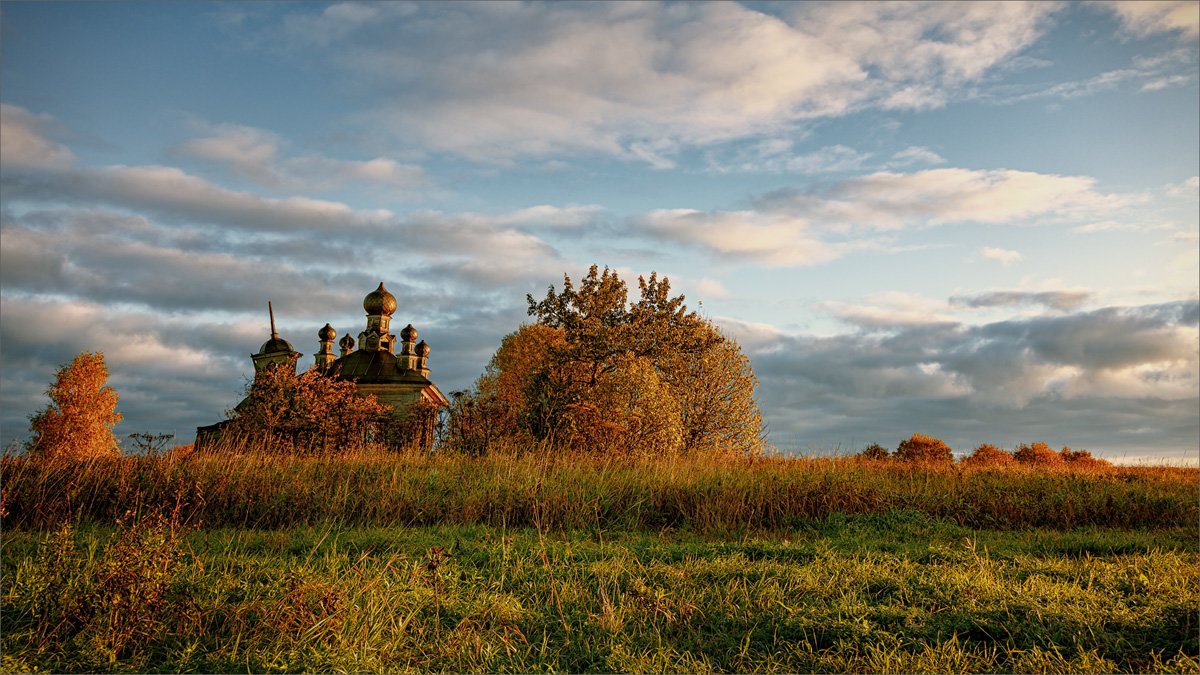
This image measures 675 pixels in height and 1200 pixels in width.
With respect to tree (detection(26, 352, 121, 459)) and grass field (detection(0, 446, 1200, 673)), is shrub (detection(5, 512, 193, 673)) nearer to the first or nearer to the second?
grass field (detection(0, 446, 1200, 673))

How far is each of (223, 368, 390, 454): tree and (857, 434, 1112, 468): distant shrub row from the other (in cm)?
1324

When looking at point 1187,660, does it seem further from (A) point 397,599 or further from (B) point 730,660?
(A) point 397,599

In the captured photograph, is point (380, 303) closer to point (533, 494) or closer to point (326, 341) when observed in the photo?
point (326, 341)

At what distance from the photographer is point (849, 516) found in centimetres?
1077

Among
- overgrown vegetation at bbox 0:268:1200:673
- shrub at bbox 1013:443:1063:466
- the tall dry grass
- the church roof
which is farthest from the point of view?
the church roof

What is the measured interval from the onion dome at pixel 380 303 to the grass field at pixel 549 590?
2475 cm

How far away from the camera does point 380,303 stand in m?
35.2

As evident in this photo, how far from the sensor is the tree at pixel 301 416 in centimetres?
1884

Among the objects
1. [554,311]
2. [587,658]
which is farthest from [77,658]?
[554,311]

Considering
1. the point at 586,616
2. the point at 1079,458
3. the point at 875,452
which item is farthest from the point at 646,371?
the point at 586,616

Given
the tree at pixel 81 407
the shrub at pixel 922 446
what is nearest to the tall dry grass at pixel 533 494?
the shrub at pixel 922 446

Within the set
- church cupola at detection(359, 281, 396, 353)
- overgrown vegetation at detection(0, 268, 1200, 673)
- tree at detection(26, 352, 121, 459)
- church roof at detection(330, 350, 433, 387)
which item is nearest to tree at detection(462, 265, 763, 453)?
overgrown vegetation at detection(0, 268, 1200, 673)

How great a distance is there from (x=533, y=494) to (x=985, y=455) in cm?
1573

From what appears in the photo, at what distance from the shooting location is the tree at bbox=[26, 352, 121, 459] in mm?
25312
